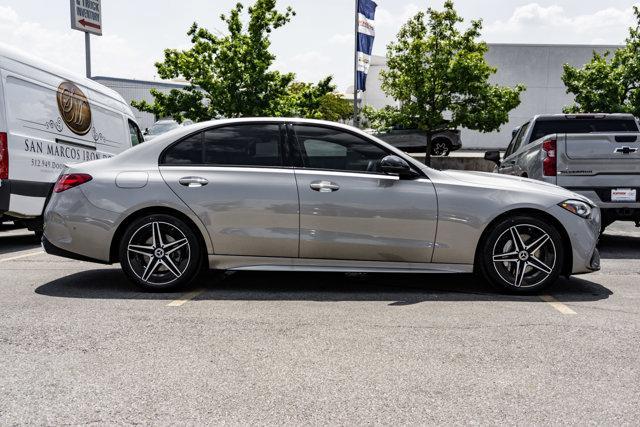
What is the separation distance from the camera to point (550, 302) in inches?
205

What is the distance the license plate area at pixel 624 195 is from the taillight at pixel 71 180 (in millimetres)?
6242

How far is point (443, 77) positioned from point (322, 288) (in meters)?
16.2

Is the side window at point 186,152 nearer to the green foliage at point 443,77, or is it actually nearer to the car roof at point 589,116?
the car roof at point 589,116

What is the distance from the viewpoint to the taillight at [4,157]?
7637 mm

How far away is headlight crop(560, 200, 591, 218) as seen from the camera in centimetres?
543

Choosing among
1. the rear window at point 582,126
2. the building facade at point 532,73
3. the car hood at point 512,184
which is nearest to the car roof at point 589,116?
the rear window at point 582,126

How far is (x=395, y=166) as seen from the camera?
17.3 feet

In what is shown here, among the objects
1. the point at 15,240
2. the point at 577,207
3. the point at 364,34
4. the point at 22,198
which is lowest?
the point at 15,240

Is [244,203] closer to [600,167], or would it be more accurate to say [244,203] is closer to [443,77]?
[600,167]

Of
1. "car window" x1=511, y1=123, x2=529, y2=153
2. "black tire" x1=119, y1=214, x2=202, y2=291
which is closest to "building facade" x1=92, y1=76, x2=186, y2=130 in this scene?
"car window" x1=511, y1=123, x2=529, y2=153

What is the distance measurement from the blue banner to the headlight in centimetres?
1563

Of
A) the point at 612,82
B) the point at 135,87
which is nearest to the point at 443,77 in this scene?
the point at 612,82

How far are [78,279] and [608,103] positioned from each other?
19346mm

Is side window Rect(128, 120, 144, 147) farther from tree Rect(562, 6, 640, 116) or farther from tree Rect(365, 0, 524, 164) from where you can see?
tree Rect(562, 6, 640, 116)
